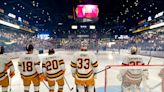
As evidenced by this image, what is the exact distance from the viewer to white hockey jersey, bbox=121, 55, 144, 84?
4.68 metres

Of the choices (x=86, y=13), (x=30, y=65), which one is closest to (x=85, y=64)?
(x=30, y=65)

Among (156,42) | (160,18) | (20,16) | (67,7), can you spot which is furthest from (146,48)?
(20,16)

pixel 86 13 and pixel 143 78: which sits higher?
pixel 86 13

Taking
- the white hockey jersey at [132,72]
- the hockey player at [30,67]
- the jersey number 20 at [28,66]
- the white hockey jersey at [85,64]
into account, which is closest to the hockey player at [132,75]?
the white hockey jersey at [132,72]

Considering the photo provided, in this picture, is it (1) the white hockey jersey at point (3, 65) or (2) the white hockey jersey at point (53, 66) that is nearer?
(2) the white hockey jersey at point (53, 66)

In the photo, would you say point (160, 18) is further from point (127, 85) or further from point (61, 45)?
point (127, 85)

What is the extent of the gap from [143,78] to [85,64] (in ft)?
3.78

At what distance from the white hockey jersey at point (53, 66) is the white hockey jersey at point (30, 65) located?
0.22m

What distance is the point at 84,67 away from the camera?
5.25m

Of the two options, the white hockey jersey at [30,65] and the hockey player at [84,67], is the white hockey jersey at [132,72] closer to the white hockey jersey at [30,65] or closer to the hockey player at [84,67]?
the hockey player at [84,67]

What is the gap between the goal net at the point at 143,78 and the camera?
15.0ft

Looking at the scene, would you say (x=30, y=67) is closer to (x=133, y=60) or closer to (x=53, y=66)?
(x=53, y=66)

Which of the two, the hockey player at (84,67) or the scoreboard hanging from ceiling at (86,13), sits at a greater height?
the scoreboard hanging from ceiling at (86,13)

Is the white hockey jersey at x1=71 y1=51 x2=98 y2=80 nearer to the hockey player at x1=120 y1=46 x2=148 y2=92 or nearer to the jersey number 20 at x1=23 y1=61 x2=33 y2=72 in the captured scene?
the hockey player at x1=120 y1=46 x2=148 y2=92
